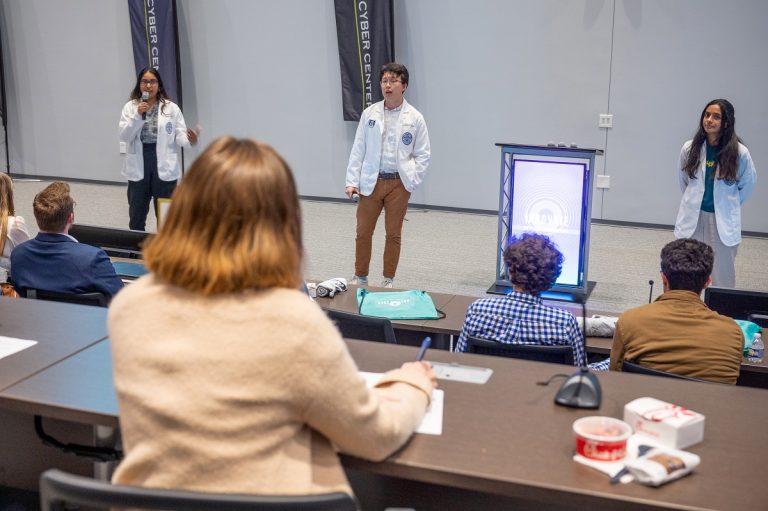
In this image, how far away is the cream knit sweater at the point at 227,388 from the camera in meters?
1.40

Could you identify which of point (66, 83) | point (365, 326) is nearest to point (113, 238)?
point (365, 326)

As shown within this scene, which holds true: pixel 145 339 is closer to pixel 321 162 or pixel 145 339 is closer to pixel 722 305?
pixel 722 305

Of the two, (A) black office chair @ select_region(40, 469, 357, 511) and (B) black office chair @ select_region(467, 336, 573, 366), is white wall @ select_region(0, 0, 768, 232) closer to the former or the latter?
(B) black office chair @ select_region(467, 336, 573, 366)

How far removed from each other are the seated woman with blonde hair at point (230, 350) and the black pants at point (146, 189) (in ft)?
18.1

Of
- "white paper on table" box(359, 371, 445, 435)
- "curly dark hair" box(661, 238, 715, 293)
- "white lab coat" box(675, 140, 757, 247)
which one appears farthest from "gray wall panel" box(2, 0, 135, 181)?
"white paper on table" box(359, 371, 445, 435)

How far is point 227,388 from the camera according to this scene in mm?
1398

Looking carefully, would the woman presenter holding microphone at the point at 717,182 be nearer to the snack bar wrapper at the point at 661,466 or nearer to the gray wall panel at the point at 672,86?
the gray wall panel at the point at 672,86

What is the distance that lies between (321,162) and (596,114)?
2925 mm

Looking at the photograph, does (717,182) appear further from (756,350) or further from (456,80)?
(456,80)

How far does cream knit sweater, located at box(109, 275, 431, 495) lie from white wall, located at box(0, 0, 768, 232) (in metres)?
7.21

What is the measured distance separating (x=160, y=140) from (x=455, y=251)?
2552mm

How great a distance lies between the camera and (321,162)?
9.41 m

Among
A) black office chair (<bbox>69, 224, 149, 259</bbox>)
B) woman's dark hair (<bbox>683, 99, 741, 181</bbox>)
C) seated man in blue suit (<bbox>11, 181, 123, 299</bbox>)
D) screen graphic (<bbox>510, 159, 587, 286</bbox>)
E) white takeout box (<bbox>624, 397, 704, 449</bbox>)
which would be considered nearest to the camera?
white takeout box (<bbox>624, 397, 704, 449</bbox>)

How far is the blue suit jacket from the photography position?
11.3 feet
